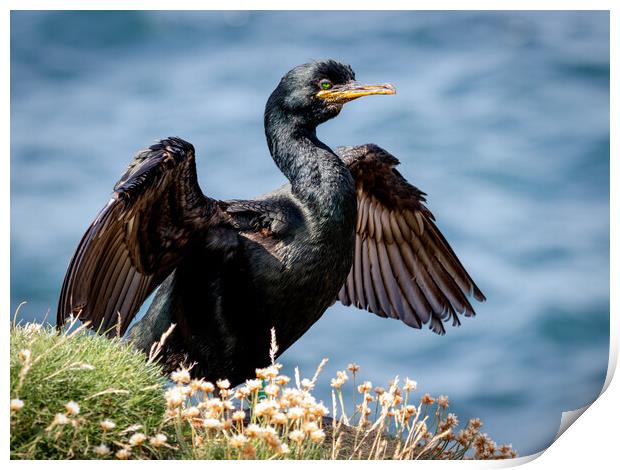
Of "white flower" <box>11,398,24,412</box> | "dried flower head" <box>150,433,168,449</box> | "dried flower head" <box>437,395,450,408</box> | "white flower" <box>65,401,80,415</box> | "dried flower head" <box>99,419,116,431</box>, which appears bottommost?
"dried flower head" <box>150,433,168,449</box>

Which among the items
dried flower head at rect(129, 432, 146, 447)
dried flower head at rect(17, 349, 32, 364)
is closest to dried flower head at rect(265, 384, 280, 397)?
dried flower head at rect(129, 432, 146, 447)

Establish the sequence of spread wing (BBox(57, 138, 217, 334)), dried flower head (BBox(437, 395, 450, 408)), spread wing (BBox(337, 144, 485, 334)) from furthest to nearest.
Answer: spread wing (BBox(337, 144, 485, 334)) < dried flower head (BBox(437, 395, 450, 408)) < spread wing (BBox(57, 138, 217, 334))

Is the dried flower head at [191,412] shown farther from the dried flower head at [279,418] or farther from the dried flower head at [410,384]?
the dried flower head at [410,384]

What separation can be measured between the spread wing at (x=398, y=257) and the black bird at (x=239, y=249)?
506mm

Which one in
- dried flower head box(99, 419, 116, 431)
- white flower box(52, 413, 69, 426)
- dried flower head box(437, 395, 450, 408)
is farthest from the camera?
dried flower head box(437, 395, 450, 408)

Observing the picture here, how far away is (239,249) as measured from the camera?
366 cm

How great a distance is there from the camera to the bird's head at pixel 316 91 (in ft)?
12.3

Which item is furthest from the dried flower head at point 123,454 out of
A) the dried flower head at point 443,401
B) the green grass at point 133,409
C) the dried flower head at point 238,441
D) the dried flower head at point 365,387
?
the dried flower head at point 443,401

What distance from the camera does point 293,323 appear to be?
12.0 feet

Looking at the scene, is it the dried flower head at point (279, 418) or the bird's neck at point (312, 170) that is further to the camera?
the bird's neck at point (312, 170)

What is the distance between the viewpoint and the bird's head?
12.3ft

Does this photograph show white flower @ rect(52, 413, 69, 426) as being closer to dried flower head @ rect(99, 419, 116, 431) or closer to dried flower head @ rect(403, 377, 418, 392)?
dried flower head @ rect(99, 419, 116, 431)
